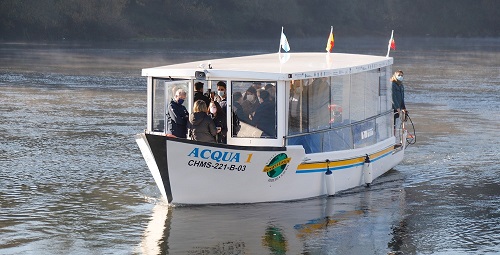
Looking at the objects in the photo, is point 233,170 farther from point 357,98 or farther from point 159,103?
point 357,98

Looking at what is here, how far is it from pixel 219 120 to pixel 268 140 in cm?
86

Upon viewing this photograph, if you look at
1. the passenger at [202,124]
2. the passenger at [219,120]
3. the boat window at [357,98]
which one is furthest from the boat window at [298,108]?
the boat window at [357,98]

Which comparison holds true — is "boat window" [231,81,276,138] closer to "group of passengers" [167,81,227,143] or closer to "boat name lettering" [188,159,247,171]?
"group of passengers" [167,81,227,143]

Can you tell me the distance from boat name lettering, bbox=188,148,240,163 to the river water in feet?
3.09

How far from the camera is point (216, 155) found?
1603 cm

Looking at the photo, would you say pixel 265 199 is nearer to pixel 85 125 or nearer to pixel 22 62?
pixel 85 125

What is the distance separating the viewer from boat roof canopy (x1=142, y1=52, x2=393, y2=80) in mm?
16781

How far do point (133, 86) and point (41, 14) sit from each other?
151 ft

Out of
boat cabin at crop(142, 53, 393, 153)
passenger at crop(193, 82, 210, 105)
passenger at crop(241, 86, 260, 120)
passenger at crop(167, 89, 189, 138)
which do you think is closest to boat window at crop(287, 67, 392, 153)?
boat cabin at crop(142, 53, 393, 153)

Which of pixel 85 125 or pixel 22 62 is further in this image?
pixel 22 62

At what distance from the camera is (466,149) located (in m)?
24.7

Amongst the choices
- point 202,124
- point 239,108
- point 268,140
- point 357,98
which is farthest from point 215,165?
point 357,98

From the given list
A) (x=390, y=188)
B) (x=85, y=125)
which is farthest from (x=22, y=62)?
(x=390, y=188)

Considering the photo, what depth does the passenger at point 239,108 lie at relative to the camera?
16938 millimetres
